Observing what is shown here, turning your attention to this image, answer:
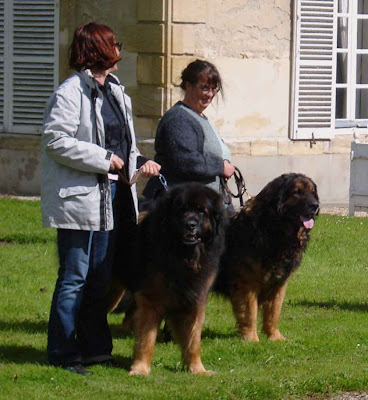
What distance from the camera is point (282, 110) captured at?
15.8 meters

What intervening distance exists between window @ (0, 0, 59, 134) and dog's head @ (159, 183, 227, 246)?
9729 mm

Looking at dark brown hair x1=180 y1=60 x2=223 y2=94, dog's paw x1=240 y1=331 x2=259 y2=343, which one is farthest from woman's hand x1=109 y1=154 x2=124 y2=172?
dog's paw x1=240 y1=331 x2=259 y2=343

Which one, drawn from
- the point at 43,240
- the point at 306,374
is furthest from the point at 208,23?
the point at 306,374

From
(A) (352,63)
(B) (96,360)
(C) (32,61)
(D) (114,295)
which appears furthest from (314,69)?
(B) (96,360)

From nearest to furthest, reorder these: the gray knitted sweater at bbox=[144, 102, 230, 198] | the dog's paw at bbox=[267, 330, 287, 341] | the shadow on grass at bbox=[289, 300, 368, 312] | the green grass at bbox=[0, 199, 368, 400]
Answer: the green grass at bbox=[0, 199, 368, 400] < the gray knitted sweater at bbox=[144, 102, 230, 198] < the dog's paw at bbox=[267, 330, 287, 341] < the shadow on grass at bbox=[289, 300, 368, 312]

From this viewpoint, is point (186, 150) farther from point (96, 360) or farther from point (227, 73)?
point (227, 73)

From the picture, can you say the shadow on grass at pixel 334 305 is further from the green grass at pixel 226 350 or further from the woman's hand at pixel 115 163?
the woman's hand at pixel 115 163

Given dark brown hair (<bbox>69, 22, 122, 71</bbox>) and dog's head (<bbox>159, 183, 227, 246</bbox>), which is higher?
dark brown hair (<bbox>69, 22, 122, 71</bbox>)

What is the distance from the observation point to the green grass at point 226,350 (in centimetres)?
636

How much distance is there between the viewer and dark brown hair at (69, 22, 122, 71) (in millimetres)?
6395

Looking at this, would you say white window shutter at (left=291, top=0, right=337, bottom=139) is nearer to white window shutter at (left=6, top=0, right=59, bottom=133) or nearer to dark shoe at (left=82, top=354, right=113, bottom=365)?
white window shutter at (left=6, top=0, right=59, bottom=133)

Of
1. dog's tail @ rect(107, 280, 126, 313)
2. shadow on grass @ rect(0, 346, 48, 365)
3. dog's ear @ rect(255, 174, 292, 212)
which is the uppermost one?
dog's ear @ rect(255, 174, 292, 212)

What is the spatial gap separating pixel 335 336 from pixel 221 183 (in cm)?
140

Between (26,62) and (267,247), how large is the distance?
31.1 feet
